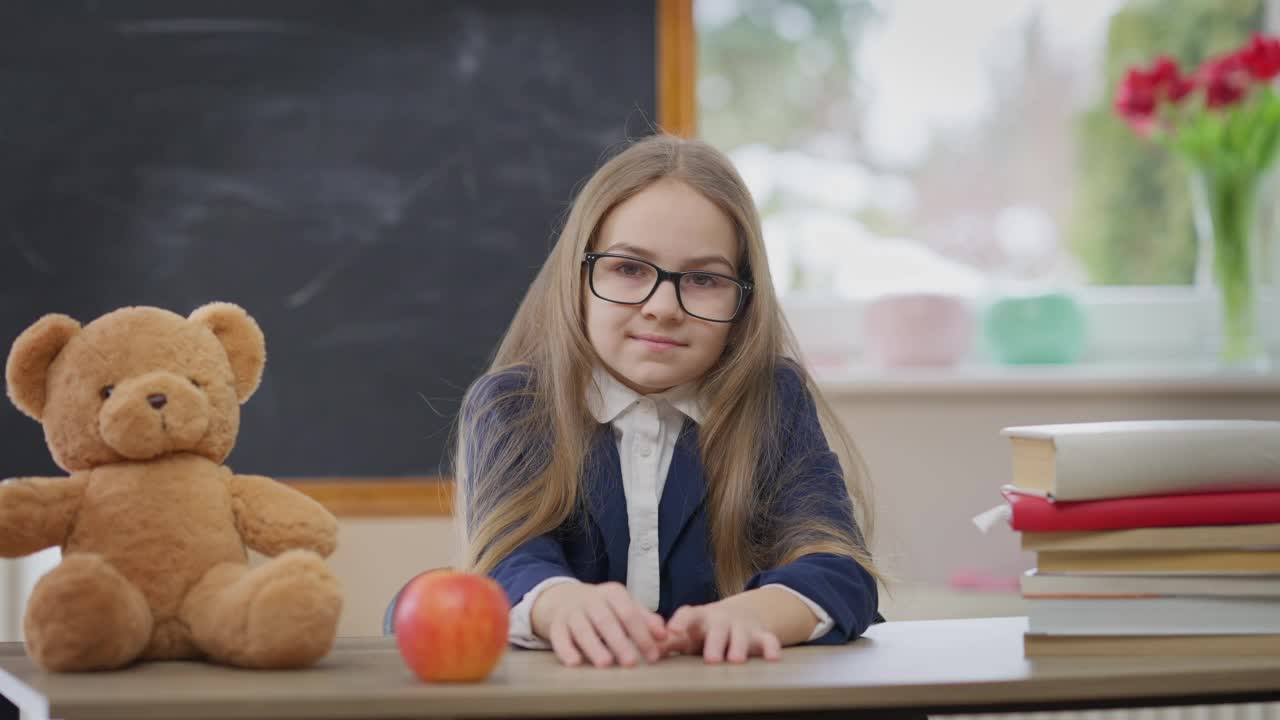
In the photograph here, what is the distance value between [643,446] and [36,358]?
0.62 m

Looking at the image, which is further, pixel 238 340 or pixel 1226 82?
pixel 1226 82

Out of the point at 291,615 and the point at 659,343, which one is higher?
the point at 659,343

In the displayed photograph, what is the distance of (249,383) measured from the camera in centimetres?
99

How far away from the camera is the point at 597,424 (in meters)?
1.37

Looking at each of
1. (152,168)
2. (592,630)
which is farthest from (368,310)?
(592,630)

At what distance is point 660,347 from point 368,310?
1543 millimetres

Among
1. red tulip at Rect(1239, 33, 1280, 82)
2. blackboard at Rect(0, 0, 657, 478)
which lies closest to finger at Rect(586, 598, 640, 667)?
blackboard at Rect(0, 0, 657, 478)

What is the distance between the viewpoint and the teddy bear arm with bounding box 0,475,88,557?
2.90 feet

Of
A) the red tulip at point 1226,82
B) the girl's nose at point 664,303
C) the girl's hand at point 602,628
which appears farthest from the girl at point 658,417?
the red tulip at point 1226,82

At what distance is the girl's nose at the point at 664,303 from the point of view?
4.19 feet

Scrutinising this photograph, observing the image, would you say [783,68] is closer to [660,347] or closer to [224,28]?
[224,28]

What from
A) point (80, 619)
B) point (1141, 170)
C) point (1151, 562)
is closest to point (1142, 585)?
point (1151, 562)

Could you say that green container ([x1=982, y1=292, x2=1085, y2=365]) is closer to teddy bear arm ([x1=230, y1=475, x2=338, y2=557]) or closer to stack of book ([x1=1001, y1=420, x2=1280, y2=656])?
stack of book ([x1=1001, y1=420, x2=1280, y2=656])

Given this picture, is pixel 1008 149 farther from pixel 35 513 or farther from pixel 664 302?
pixel 35 513
